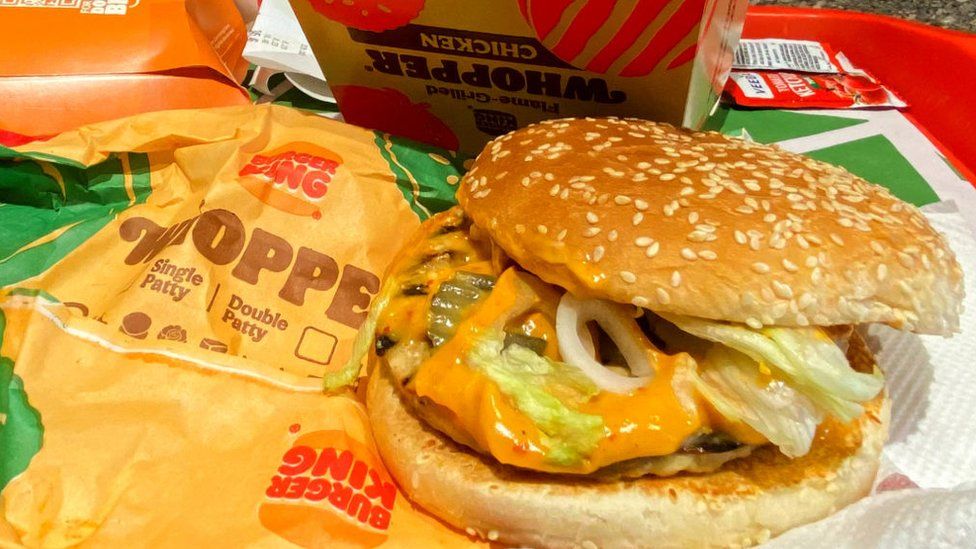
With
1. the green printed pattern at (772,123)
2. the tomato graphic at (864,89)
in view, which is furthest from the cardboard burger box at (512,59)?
the tomato graphic at (864,89)

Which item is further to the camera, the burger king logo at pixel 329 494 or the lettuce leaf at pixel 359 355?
the lettuce leaf at pixel 359 355

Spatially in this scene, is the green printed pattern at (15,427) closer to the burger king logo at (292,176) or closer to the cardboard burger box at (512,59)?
the burger king logo at (292,176)

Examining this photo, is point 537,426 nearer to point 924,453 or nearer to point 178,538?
point 178,538

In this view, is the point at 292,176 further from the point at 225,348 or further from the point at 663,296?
the point at 663,296

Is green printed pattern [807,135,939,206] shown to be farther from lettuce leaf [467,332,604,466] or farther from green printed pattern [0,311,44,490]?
green printed pattern [0,311,44,490]

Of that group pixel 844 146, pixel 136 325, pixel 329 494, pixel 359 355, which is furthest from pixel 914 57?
pixel 136 325

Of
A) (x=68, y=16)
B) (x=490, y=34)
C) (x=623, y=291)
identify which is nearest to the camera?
(x=623, y=291)

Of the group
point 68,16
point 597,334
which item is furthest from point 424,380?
point 68,16
